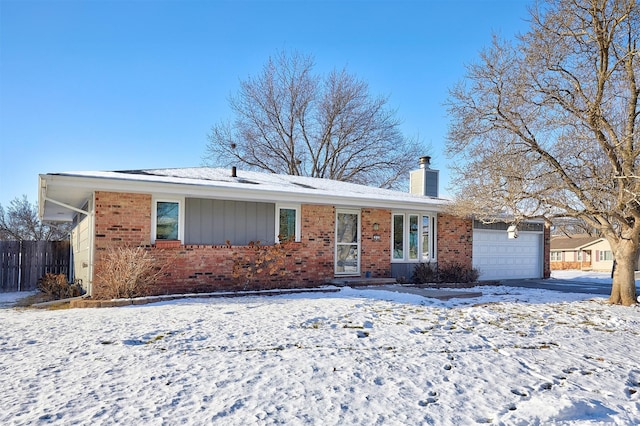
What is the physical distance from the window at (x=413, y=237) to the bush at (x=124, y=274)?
6891 millimetres

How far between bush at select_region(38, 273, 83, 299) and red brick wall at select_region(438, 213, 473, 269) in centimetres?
1003

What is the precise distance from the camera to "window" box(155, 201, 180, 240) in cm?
993

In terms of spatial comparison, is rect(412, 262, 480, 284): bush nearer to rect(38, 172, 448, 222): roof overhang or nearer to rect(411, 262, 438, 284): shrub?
rect(411, 262, 438, 284): shrub

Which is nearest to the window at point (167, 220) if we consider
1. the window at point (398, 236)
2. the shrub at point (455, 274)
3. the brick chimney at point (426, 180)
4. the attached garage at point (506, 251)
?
the window at point (398, 236)

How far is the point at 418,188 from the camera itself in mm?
17141

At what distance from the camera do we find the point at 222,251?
10.4m

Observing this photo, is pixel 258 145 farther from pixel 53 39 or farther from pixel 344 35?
pixel 53 39

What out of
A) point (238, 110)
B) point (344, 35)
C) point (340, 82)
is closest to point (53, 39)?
point (344, 35)

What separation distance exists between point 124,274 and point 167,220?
5.64 ft

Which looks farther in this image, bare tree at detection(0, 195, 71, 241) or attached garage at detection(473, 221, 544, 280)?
bare tree at detection(0, 195, 71, 241)

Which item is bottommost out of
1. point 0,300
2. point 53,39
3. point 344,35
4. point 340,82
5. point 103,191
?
point 0,300

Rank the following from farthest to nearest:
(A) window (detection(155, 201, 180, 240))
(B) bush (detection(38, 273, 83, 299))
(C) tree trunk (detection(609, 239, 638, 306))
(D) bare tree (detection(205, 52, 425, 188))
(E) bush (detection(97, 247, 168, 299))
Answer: (D) bare tree (detection(205, 52, 425, 188))
(B) bush (detection(38, 273, 83, 299))
(C) tree trunk (detection(609, 239, 638, 306))
(A) window (detection(155, 201, 180, 240))
(E) bush (detection(97, 247, 168, 299))

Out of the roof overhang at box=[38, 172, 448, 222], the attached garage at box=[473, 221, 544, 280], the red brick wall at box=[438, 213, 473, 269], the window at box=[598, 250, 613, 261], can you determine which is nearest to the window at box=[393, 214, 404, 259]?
the roof overhang at box=[38, 172, 448, 222]

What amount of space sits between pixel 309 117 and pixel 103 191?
62.0 feet
